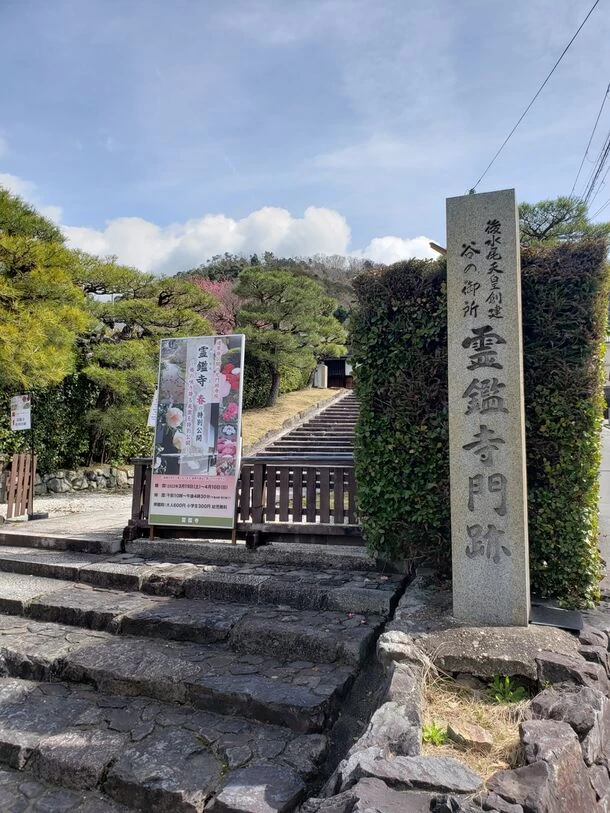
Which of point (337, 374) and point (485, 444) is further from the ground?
point (337, 374)

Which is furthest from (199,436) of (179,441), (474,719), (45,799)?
(474,719)

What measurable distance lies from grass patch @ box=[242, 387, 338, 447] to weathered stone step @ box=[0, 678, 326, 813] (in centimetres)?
1144

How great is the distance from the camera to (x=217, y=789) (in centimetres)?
254

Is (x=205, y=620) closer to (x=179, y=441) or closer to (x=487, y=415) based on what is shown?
(x=179, y=441)

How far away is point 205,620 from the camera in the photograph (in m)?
4.20

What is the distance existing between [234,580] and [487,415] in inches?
109

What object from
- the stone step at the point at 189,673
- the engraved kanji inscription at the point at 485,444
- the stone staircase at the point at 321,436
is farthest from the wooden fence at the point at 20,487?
the engraved kanji inscription at the point at 485,444

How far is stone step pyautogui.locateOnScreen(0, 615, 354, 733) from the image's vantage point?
3156 mm

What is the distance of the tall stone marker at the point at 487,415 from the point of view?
11.9ft

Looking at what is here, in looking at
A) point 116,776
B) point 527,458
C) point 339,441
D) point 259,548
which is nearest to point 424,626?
point 527,458

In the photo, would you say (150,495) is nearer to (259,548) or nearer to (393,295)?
(259,548)

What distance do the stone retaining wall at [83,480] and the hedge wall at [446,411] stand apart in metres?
9.60

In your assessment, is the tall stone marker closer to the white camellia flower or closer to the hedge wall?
the hedge wall

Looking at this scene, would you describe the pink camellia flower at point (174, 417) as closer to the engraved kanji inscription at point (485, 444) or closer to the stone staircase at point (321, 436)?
the engraved kanji inscription at point (485, 444)
